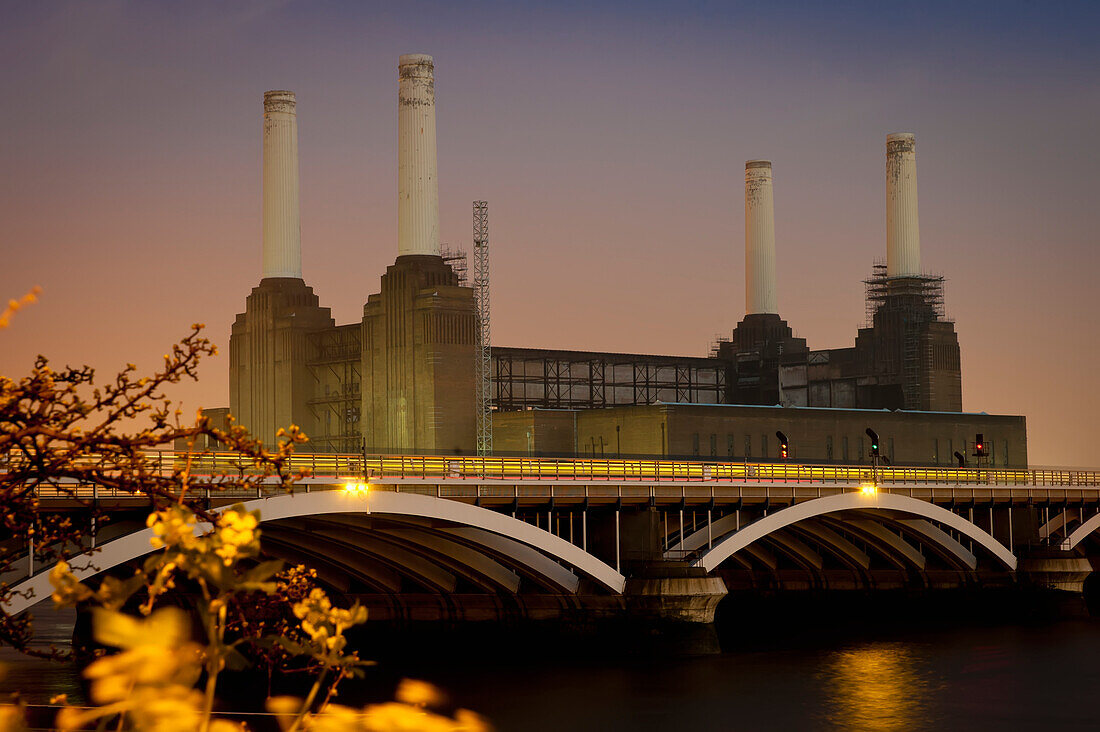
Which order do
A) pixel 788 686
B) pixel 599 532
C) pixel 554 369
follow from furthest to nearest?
pixel 554 369, pixel 599 532, pixel 788 686

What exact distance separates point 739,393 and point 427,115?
4812cm

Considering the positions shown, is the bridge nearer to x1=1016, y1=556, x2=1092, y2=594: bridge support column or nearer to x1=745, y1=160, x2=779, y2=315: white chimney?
x1=1016, y1=556, x2=1092, y2=594: bridge support column

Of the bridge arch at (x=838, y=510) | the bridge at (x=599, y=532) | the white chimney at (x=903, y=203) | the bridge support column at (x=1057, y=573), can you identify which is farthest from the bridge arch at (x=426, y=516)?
the white chimney at (x=903, y=203)

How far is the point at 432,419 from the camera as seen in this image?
102 m

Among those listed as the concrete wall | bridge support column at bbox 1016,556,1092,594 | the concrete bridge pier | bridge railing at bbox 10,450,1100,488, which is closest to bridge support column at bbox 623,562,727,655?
the concrete bridge pier

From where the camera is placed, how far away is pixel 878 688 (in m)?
49.0

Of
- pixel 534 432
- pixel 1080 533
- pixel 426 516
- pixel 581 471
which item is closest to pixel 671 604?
pixel 581 471

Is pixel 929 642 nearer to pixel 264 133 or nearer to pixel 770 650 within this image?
pixel 770 650

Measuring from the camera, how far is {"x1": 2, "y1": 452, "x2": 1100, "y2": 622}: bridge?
49.4m

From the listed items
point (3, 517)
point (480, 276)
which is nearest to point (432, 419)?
point (480, 276)

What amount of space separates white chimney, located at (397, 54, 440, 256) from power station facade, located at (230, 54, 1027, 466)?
3.8 inches

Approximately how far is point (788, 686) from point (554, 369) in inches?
3101

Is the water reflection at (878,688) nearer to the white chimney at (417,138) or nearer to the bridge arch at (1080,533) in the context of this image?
the bridge arch at (1080,533)

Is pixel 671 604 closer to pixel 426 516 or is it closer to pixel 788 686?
pixel 788 686
